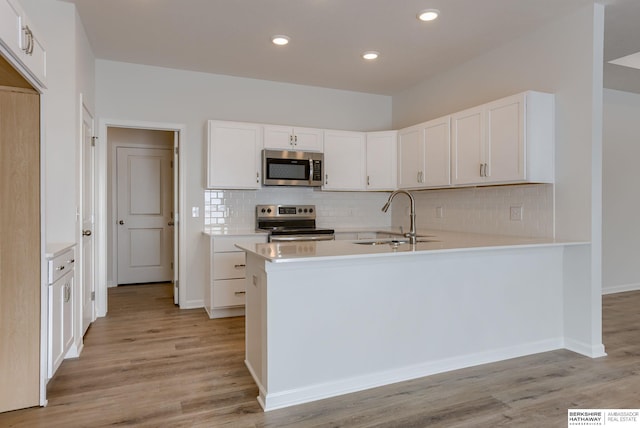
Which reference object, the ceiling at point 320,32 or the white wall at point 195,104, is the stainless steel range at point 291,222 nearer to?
the white wall at point 195,104

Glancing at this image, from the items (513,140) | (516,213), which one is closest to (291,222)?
(516,213)

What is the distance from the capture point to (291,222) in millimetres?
4855

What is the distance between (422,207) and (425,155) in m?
0.85

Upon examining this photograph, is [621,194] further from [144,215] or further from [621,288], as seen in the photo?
[144,215]

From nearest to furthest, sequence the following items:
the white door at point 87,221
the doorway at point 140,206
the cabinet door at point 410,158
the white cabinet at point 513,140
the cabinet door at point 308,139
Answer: the white cabinet at point 513,140 → the white door at point 87,221 → the cabinet door at point 410,158 → the cabinet door at point 308,139 → the doorway at point 140,206

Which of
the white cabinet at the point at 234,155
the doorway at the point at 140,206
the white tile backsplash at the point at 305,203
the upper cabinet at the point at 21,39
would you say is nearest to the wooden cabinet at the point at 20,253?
the upper cabinet at the point at 21,39

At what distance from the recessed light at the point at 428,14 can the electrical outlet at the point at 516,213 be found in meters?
1.76

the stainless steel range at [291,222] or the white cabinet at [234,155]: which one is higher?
the white cabinet at [234,155]

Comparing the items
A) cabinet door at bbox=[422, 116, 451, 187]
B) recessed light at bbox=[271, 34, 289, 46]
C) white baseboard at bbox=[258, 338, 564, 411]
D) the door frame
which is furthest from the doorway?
white baseboard at bbox=[258, 338, 564, 411]

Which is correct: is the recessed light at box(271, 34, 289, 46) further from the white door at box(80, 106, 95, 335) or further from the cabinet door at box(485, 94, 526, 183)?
the cabinet door at box(485, 94, 526, 183)

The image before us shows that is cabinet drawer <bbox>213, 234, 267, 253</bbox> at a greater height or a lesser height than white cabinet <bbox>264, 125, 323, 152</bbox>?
lesser

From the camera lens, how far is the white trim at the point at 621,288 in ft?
17.0

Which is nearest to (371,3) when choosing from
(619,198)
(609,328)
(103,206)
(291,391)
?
(291,391)

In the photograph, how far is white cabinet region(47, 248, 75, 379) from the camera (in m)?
2.32
